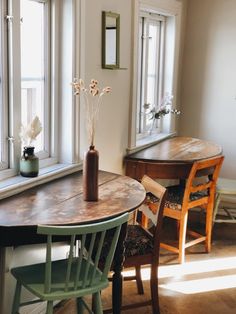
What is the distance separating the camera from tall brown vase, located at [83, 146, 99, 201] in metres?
2.38

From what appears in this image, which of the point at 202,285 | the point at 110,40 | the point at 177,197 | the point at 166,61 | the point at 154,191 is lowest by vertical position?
the point at 202,285

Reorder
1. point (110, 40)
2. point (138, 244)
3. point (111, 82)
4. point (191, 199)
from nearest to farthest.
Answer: point (138, 244) < point (110, 40) < point (111, 82) < point (191, 199)

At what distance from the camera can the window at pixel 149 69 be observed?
4.08 meters

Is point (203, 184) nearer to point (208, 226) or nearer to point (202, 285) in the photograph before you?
point (208, 226)

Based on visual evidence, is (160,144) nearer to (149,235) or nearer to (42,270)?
(149,235)

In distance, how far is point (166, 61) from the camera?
A: 14.7 ft

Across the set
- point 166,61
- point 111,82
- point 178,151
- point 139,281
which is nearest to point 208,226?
point 178,151

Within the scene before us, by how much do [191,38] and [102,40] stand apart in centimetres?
179

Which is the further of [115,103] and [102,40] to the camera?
[115,103]

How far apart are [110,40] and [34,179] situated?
1.21m

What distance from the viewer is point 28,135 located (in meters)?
2.51

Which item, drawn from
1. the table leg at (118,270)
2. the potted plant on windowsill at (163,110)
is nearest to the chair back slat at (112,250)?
the table leg at (118,270)

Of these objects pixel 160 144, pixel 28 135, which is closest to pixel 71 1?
pixel 28 135

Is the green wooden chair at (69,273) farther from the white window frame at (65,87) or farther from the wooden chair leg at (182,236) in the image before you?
the wooden chair leg at (182,236)
